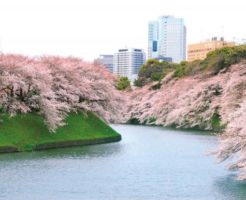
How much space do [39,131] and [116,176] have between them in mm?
14274

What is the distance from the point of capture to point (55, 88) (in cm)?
4700

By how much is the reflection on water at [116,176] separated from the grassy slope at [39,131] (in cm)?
183

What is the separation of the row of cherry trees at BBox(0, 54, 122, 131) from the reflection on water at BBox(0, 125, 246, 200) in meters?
5.07

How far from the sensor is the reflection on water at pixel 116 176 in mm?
21984

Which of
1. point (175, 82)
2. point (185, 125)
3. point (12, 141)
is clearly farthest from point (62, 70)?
point (175, 82)

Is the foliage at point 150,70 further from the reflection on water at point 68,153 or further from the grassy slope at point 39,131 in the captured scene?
the reflection on water at point 68,153

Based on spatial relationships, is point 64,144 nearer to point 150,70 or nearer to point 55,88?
point 55,88

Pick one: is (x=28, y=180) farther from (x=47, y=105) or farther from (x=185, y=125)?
(x=185, y=125)

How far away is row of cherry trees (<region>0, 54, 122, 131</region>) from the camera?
39625 mm

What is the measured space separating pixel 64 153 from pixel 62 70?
48.0ft

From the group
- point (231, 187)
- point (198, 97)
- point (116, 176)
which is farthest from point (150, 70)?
point (231, 187)

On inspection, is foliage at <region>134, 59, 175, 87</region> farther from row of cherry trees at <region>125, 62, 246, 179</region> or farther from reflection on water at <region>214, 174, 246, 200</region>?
reflection on water at <region>214, 174, 246, 200</region>

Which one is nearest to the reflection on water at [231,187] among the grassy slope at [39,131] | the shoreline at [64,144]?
the shoreline at [64,144]

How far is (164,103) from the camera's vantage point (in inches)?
2867
